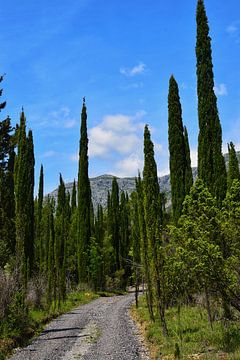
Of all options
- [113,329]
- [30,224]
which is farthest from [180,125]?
[113,329]

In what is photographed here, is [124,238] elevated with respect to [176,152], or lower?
lower

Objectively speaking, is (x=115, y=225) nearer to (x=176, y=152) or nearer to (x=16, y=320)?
(x=176, y=152)

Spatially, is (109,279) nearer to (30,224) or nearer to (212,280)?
(30,224)

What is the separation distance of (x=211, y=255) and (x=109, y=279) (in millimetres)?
35106

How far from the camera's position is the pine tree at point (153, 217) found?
564 inches

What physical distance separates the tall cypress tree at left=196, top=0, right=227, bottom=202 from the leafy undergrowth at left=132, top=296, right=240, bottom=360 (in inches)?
197

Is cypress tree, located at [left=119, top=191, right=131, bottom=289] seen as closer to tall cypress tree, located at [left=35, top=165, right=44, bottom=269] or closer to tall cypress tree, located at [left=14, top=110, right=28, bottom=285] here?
tall cypress tree, located at [left=35, top=165, right=44, bottom=269]

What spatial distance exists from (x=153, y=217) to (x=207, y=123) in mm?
5523

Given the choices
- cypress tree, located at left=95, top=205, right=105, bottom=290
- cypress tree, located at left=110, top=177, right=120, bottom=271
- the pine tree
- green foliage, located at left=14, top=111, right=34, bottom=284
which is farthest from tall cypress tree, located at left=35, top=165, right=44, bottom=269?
the pine tree

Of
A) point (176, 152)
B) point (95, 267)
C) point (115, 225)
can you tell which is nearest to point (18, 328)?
point (176, 152)

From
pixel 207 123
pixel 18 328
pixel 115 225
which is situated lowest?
pixel 18 328

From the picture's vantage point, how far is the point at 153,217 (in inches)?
585

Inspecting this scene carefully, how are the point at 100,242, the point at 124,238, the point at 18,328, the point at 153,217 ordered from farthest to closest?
the point at 124,238
the point at 100,242
the point at 153,217
the point at 18,328

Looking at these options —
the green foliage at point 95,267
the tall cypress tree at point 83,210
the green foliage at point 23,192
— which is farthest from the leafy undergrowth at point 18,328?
the tall cypress tree at point 83,210
